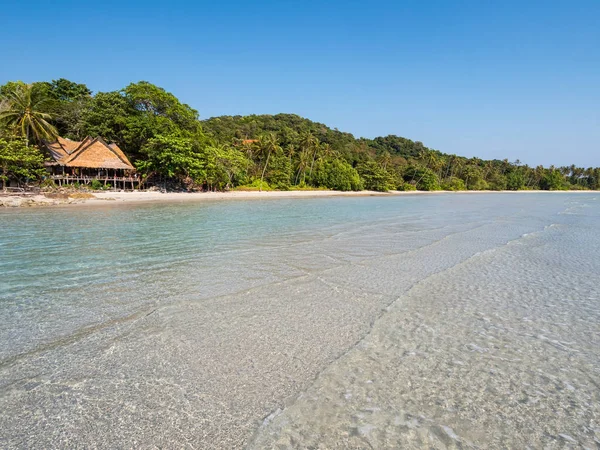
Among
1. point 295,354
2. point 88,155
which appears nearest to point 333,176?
point 88,155

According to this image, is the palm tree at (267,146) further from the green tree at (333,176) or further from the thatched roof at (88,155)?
the thatched roof at (88,155)

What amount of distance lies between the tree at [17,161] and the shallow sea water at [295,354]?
24.5 metres

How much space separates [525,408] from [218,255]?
669 centimetres

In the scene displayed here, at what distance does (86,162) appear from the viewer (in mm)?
33031

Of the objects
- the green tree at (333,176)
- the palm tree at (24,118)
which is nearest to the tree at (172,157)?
the palm tree at (24,118)

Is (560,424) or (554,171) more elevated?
(554,171)

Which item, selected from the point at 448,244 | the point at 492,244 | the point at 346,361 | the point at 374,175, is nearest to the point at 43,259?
the point at 346,361

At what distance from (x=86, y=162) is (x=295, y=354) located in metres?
36.9

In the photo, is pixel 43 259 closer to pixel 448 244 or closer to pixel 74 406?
pixel 74 406

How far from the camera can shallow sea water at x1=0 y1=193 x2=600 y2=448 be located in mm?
2385

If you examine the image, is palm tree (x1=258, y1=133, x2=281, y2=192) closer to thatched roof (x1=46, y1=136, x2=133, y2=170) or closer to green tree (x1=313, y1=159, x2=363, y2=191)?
green tree (x1=313, y1=159, x2=363, y2=191)

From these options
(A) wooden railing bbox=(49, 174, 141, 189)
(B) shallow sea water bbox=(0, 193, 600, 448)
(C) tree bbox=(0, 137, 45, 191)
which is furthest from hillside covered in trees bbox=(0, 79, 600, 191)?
(B) shallow sea water bbox=(0, 193, 600, 448)

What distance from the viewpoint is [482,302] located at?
17.0ft

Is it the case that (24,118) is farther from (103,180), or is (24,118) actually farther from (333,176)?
(333,176)
